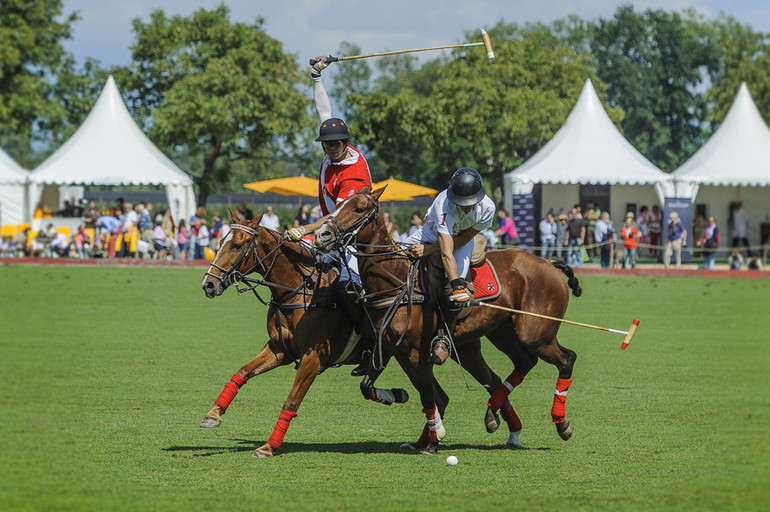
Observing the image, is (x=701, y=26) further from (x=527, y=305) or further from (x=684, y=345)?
(x=527, y=305)

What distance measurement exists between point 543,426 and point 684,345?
7.06 meters

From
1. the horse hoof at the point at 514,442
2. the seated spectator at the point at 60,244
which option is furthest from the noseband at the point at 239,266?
the seated spectator at the point at 60,244

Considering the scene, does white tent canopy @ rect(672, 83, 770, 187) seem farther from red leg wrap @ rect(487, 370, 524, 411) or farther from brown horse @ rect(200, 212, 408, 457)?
brown horse @ rect(200, 212, 408, 457)

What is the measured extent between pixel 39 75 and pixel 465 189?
Answer: 53867 mm

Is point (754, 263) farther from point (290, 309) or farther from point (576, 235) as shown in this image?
point (290, 309)

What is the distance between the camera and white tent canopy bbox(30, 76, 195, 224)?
38.4 m

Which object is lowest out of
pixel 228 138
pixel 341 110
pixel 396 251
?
pixel 396 251

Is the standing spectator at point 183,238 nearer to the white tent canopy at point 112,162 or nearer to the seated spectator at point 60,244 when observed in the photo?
the white tent canopy at point 112,162

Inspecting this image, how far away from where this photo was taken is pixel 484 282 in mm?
9711

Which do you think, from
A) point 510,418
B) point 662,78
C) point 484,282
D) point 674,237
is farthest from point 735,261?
point 662,78

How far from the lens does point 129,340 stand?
16.9 meters

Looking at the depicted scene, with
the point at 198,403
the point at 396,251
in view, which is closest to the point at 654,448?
the point at 396,251

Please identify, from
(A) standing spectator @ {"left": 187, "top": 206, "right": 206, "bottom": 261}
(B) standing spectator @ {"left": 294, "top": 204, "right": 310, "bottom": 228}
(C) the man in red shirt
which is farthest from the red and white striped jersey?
(A) standing spectator @ {"left": 187, "top": 206, "right": 206, "bottom": 261}

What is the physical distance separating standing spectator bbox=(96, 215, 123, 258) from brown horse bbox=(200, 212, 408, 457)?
2801 cm
